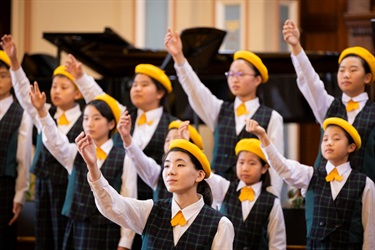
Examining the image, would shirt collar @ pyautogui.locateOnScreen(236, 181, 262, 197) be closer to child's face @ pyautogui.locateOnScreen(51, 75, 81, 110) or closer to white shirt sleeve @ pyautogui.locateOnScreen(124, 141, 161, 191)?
white shirt sleeve @ pyautogui.locateOnScreen(124, 141, 161, 191)

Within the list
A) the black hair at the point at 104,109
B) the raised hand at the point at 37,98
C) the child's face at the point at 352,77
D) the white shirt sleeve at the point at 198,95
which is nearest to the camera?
the raised hand at the point at 37,98

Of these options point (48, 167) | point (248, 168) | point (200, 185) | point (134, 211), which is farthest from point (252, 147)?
point (48, 167)

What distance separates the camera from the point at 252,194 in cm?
437

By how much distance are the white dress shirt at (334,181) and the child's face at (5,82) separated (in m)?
1.88

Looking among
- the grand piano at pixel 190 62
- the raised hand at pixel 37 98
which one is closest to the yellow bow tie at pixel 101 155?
the raised hand at pixel 37 98

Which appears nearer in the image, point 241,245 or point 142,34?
point 241,245

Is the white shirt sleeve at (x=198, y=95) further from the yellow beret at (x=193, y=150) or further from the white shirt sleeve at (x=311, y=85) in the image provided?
the yellow beret at (x=193, y=150)

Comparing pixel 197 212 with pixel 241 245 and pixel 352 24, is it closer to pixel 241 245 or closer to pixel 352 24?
pixel 241 245

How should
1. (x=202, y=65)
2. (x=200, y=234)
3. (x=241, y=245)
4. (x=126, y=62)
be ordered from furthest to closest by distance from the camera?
(x=126, y=62) < (x=202, y=65) < (x=241, y=245) < (x=200, y=234)

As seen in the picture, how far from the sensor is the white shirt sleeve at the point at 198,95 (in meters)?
4.79

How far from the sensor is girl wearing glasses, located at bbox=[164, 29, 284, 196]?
4.73m

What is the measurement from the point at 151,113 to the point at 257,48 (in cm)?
351

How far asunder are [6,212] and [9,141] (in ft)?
1.36

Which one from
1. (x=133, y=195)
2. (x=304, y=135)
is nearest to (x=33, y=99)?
(x=133, y=195)
